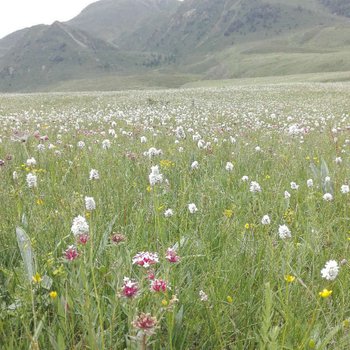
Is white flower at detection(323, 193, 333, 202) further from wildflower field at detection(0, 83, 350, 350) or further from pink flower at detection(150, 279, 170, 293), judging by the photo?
pink flower at detection(150, 279, 170, 293)

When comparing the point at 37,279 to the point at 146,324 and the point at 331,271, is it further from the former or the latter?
the point at 331,271

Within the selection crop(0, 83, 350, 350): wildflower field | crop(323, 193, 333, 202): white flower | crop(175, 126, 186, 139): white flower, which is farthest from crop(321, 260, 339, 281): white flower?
crop(175, 126, 186, 139): white flower

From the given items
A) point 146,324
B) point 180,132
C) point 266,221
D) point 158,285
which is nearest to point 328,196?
point 266,221

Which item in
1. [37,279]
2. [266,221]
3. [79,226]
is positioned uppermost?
[79,226]

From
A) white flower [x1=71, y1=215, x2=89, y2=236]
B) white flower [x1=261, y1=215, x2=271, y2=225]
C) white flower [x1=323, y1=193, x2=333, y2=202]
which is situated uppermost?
white flower [x1=71, y1=215, x2=89, y2=236]

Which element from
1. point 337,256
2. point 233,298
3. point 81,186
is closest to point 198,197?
point 81,186

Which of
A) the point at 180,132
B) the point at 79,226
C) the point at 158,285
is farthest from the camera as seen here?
the point at 180,132

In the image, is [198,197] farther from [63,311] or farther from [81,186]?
[63,311]

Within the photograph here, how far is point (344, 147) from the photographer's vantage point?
8234mm

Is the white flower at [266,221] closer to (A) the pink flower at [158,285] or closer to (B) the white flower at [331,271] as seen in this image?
(B) the white flower at [331,271]

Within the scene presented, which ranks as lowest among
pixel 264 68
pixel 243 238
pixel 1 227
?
pixel 243 238

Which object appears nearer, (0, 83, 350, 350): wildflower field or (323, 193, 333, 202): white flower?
(0, 83, 350, 350): wildflower field

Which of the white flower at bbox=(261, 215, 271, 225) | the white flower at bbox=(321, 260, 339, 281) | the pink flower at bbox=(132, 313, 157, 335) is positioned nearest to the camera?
the pink flower at bbox=(132, 313, 157, 335)

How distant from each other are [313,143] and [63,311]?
7240 mm
